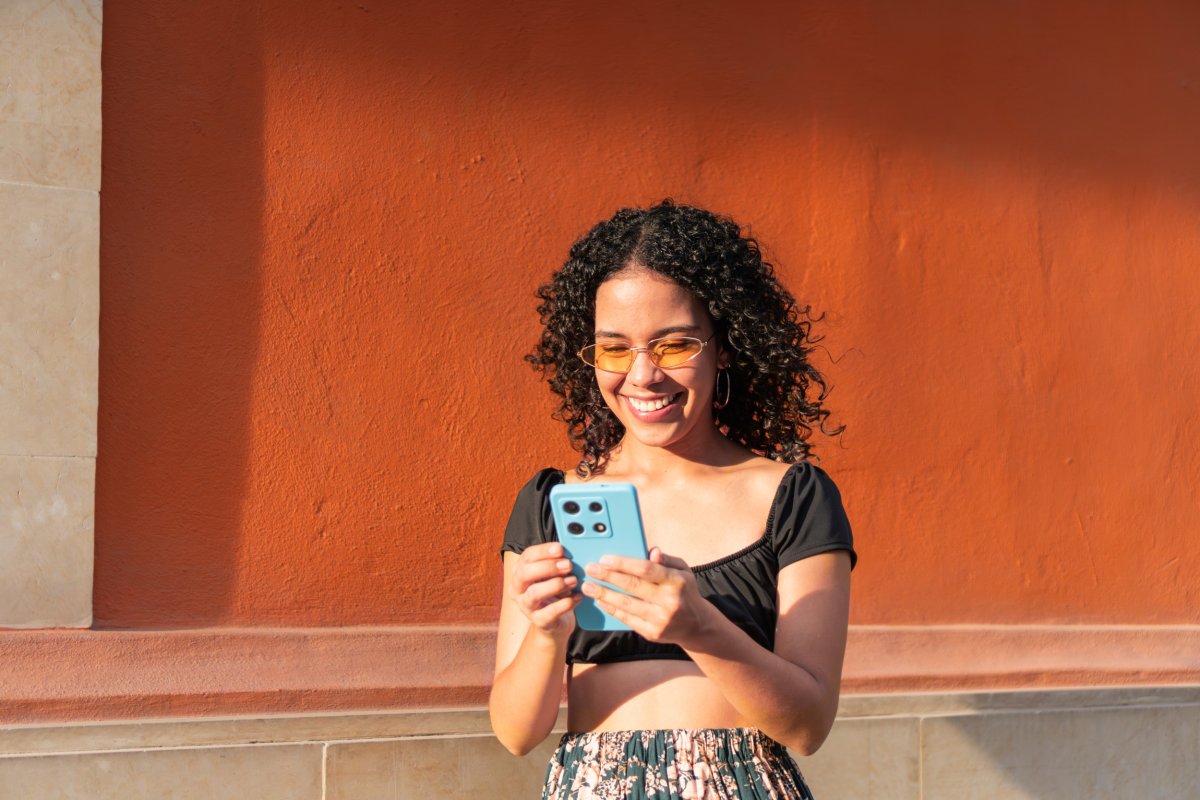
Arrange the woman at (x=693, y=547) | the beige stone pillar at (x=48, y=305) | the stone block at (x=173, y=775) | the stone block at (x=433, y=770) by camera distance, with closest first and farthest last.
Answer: the woman at (x=693, y=547)
the stone block at (x=173, y=775)
the beige stone pillar at (x=48, y=305)
the stone block at (x=433, y=770)

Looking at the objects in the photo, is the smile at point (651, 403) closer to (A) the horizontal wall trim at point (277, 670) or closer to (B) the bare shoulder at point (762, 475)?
(B) the bare shoulder at point (762, 475)

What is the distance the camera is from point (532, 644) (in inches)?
86.0

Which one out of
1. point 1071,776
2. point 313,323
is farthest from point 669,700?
point 1071,776

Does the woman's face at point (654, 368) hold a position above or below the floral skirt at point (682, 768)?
above

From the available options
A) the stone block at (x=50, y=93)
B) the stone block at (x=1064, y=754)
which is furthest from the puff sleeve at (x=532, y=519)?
the stone block at (x=1064, y=754)

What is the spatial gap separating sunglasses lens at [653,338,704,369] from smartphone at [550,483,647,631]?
1.48ft

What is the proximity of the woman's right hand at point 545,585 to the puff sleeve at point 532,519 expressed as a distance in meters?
0.37

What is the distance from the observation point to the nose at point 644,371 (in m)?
2.30

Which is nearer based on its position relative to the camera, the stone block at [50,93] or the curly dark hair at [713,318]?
the curly dark hair at [713,318]

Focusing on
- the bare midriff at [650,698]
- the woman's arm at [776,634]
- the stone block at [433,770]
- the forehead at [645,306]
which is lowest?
the stone block at [433,770]

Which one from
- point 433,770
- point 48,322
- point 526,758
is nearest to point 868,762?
point 526,758

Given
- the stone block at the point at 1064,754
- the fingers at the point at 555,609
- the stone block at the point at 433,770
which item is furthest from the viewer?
the stone block at the point at 1064,754

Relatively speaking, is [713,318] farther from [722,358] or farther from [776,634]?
[776,634]

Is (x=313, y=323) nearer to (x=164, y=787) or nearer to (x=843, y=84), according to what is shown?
(x=164, y=787)
